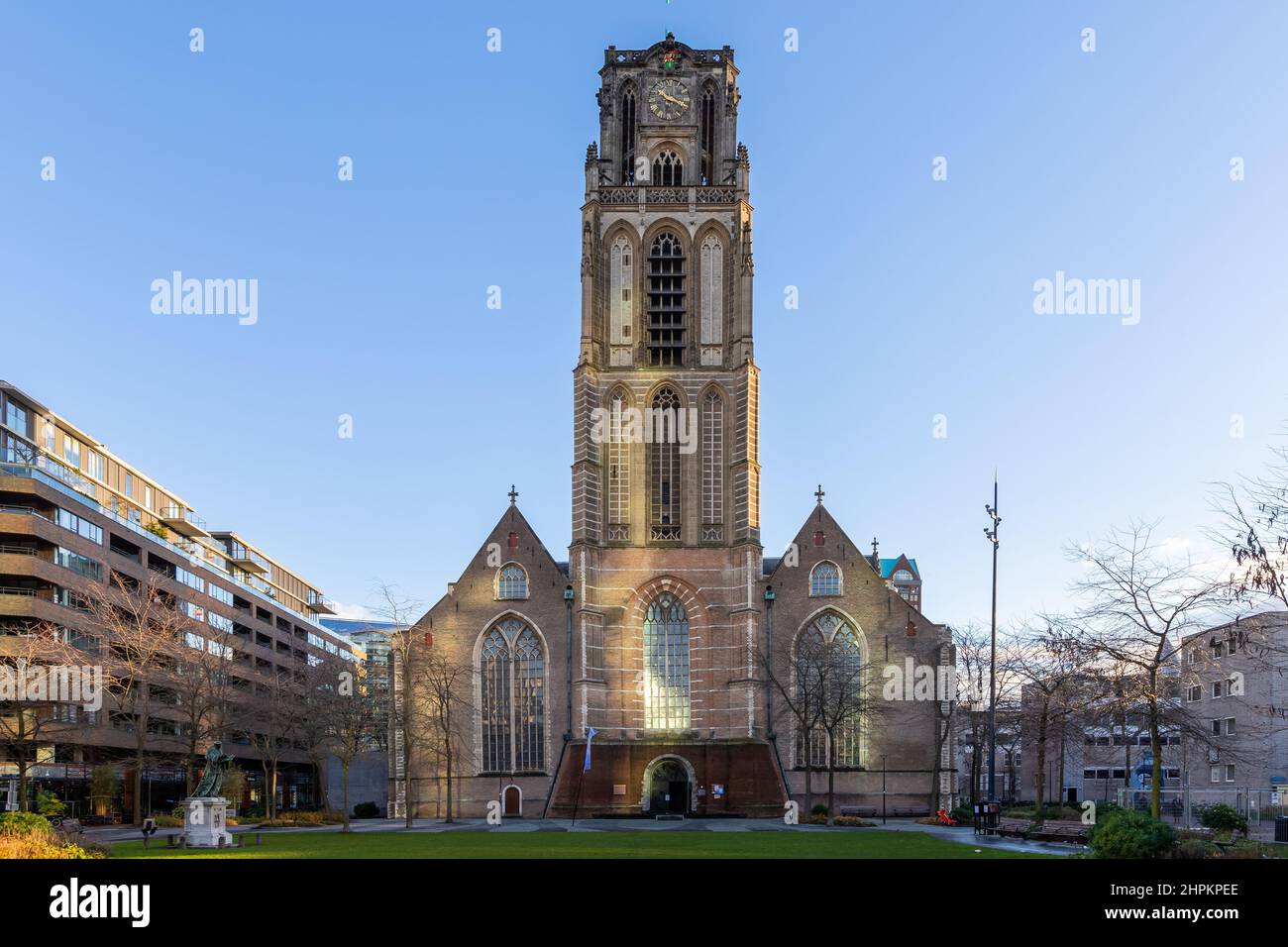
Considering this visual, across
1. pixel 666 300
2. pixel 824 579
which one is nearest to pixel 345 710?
pixel 824 579

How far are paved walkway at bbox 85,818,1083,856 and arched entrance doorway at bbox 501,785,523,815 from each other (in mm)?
2614

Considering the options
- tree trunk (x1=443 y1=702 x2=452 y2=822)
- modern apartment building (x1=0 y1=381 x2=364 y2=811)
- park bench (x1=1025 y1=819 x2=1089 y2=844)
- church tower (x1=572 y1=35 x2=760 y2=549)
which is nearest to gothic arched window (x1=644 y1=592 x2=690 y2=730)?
church tower (x1=572 y1=35 x2=760 y2=549)

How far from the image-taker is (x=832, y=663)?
227ft

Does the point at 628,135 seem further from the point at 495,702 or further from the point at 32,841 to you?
the point at 32,841

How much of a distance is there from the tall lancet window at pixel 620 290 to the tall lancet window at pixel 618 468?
3947mm

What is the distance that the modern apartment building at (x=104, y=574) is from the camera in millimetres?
69688

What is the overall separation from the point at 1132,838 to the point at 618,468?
51177mm

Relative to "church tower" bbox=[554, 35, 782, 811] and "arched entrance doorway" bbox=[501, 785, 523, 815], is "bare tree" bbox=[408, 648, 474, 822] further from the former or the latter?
"church tower" bbox=[554, 35, 782, 811]

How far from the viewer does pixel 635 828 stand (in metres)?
56.8

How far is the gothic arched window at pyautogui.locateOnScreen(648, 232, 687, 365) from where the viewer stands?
7938 centimetres

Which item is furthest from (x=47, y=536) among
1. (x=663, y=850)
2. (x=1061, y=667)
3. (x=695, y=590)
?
(x=1061, y=667)

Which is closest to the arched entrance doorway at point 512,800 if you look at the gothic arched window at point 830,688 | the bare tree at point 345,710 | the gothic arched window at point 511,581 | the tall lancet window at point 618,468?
the bare tree at point 345,710
